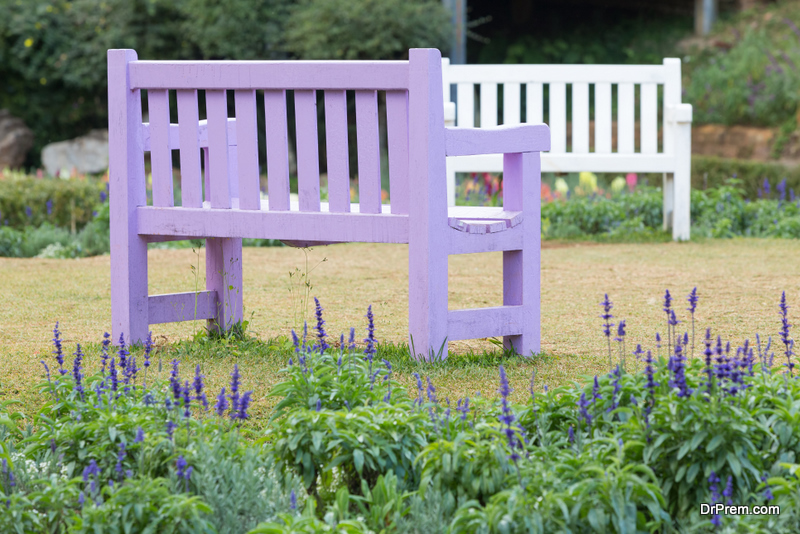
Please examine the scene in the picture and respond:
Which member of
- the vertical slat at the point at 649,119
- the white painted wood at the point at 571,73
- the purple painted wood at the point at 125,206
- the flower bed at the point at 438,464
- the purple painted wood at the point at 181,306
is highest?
the white painted wood at the point at 571,73

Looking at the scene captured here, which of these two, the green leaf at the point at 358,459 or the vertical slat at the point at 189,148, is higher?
the vertical slat at the point at 189,148

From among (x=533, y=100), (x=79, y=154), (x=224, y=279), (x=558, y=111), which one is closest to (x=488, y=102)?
(x=533, y=100)

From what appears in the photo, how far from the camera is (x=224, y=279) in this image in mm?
4062

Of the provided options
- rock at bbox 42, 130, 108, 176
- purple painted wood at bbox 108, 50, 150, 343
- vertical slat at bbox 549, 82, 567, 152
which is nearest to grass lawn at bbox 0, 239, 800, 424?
purple painted wood at bbox 108, 50, 150, 343

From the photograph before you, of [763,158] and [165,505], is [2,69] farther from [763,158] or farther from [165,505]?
[165,505]

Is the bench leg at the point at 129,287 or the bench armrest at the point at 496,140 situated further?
the bench leg at the point at 129,287

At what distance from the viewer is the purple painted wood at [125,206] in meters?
3.70

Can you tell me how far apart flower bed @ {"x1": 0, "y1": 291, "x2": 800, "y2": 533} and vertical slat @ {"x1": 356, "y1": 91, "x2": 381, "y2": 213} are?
42.2 inches

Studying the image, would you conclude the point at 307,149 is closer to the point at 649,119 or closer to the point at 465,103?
the point at 465,103

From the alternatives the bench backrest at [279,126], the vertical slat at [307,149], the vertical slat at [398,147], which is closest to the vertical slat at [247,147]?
the bench backrest at [279,126]

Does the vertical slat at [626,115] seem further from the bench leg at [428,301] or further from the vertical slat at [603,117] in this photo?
the bench leg at [428,301]

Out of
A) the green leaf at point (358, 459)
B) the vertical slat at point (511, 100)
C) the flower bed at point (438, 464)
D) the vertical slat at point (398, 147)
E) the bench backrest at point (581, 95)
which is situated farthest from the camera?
the vertical slat at point (511, 100)

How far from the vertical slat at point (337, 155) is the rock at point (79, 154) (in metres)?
11.7

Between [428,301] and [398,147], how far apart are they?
0.56 meters
